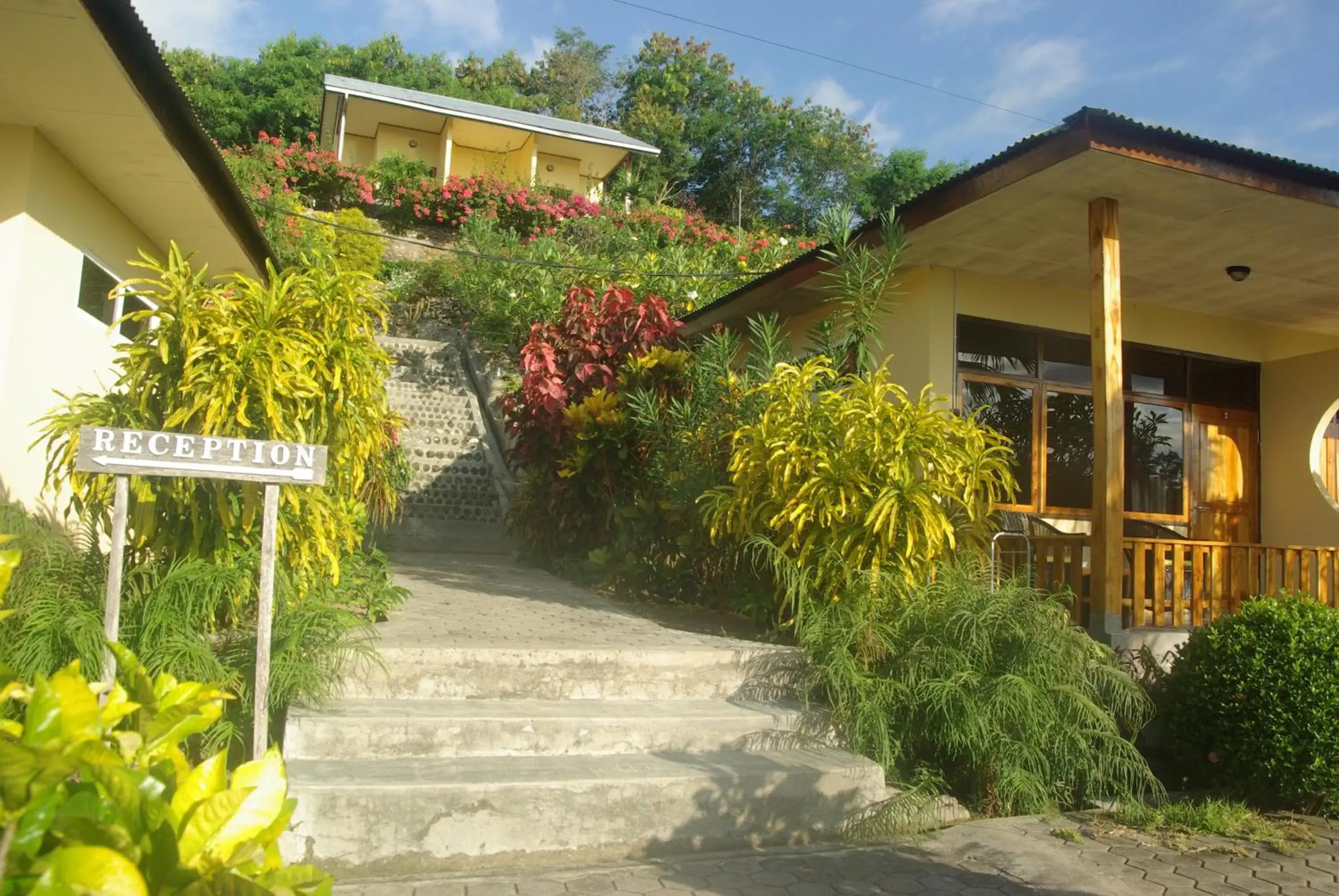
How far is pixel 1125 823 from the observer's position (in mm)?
5461

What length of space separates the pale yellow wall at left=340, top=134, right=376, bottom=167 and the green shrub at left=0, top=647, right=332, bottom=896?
30950mm

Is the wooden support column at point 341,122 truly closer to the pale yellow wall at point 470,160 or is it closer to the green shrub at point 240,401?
the pale yellow wall at point 470,160

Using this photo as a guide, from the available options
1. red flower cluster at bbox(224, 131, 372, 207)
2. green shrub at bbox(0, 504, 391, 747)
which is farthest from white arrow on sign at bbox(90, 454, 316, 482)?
red flower cluster at bbox(224, 131, 372, 207)

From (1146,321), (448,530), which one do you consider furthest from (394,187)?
(1146,321)

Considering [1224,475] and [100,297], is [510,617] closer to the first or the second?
[100,297]

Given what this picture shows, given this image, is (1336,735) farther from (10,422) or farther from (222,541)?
(10,422)

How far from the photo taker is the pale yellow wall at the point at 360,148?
30312 millimetres

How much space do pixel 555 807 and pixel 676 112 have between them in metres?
38.0

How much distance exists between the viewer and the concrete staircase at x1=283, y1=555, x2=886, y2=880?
4.45 metres

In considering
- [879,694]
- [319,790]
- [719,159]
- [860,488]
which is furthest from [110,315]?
[719,159]

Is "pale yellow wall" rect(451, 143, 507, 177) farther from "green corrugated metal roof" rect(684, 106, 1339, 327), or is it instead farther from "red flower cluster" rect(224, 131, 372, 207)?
"green corrugated metal roof" rect(684, 106, 1339, 327)

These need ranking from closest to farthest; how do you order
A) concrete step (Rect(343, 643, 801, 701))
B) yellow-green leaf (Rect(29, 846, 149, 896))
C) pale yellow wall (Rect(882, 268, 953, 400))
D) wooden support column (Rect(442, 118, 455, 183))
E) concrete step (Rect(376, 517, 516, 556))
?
1. yellow-green leaf (Rect(29, 846, 149, 896))
2. concrete step (Rect(343, 643, 801, 701))
3. pale yellow wall (Rect(882, 268, 953, 400))
4. concrete step (Rect(376, 517, 516, 556))
5. wooden support column (Rect(442, 118, 455, 183))

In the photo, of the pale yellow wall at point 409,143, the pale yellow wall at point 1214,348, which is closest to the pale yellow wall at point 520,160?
the pale yellow wall at point 409,143

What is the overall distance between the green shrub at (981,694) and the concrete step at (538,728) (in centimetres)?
37
